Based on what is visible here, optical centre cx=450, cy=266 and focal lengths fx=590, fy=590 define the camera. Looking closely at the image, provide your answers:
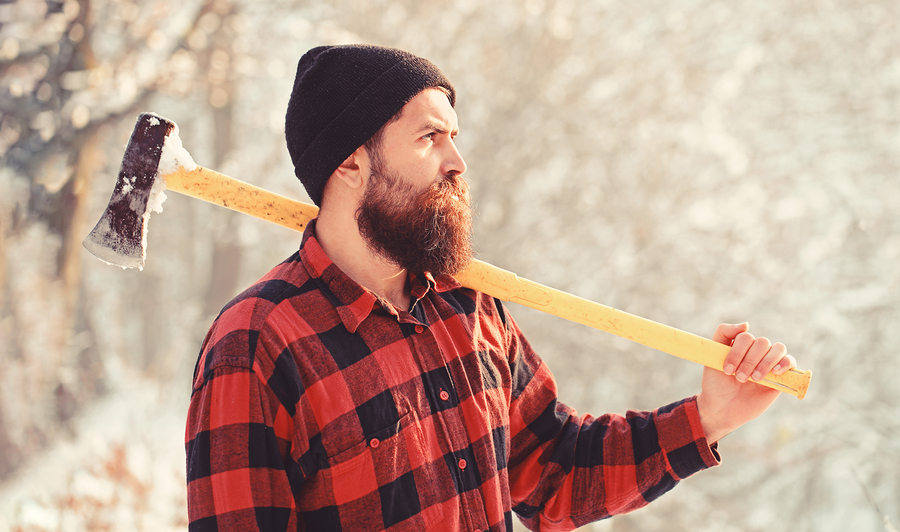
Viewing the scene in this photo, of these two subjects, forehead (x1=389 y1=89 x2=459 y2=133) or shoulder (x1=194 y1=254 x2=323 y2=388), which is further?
forehead (x1=389 y1=89 x2=459 y2=133)

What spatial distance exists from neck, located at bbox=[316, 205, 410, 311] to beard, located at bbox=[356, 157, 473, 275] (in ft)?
0.09

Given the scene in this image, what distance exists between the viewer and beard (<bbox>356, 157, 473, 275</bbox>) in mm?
1312

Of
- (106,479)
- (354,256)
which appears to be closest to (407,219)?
(354,256)

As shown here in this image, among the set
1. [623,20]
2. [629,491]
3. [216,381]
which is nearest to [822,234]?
[623,20]

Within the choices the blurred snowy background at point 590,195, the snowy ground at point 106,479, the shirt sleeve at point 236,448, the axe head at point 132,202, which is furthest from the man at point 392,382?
the snowy ground at point 106,479

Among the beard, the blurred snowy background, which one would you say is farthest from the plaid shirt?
the blurred snowy background

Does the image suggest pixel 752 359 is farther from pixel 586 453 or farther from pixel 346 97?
pixel 346 97

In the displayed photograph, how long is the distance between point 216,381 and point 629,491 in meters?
1.05

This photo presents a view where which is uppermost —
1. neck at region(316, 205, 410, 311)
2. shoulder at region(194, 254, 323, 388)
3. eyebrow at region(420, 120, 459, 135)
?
eyebrow at region(420, 120, 459, 135)

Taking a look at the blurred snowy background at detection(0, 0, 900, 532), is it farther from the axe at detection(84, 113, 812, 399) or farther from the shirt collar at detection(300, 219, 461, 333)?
the shirt collar at detection(300, 219, 461, 333)

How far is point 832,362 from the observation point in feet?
14.7

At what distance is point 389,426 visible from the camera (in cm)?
118

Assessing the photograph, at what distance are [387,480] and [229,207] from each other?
726 millimetres

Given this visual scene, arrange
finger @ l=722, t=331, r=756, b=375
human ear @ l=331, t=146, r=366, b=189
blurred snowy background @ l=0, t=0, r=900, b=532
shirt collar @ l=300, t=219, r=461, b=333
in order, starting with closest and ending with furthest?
1. shirt collar @ l=300, t=219, r=461, b=333
2. human ear @ l=331, t=146, r=366, b=189
3. finger @ l=722, t=331, r=756, b=375
4. blurred snowy background @ l=0, t=0, r=900, b=532
